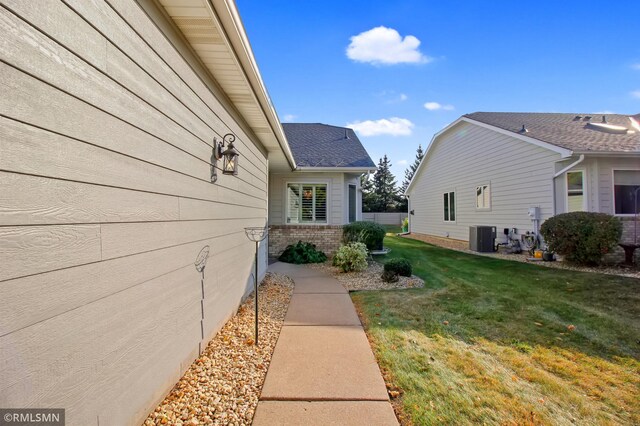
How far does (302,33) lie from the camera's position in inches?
325

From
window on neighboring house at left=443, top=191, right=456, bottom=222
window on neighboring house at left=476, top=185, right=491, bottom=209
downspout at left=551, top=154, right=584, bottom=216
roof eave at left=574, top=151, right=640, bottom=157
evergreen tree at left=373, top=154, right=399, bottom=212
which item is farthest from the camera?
evergreen tree at left=373, top=154, right=399, bottom=212

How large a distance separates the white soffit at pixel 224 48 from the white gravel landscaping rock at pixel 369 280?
3640mm

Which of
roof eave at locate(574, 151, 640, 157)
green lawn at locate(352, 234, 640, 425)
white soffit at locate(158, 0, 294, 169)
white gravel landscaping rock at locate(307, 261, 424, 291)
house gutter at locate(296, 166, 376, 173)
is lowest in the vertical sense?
green lawn at locate(352, 234, 640, 425)

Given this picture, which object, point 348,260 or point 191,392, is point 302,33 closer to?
point 348,260

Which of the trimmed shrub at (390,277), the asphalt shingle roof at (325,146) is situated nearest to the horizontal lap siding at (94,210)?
the trimmed shrub at (390,277)

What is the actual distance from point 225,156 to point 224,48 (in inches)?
48.2

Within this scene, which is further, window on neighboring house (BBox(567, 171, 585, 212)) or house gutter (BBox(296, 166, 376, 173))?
house gutter (BBox(296, 166, 376, 173))

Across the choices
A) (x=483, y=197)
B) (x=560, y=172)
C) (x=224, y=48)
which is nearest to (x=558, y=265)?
(x=560, y=172)

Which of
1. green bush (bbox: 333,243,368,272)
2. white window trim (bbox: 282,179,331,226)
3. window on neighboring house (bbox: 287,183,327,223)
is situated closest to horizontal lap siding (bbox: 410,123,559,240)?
green bush (bbox: 333,243,368,272)

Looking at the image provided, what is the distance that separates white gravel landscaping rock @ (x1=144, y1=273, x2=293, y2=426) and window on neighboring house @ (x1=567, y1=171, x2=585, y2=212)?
29.2 ft

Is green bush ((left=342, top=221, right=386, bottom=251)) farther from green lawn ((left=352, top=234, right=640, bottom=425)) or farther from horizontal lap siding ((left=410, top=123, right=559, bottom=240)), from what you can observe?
horizontal lap siding ((left=410, top=123, right=559, bottom=240))

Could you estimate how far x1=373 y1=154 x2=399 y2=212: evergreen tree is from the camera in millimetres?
35969

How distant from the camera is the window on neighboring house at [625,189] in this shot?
7859mm

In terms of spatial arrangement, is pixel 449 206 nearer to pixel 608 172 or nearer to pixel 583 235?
pixel 608 172
